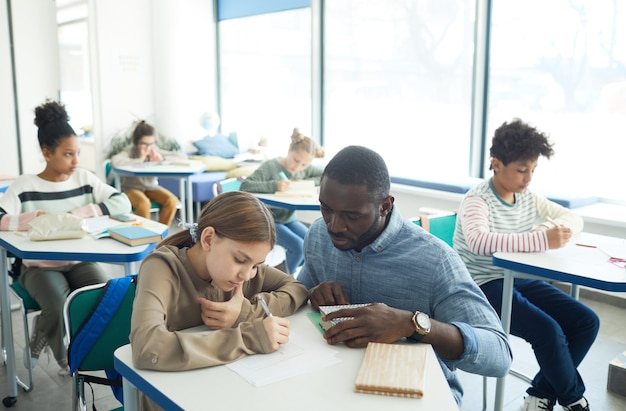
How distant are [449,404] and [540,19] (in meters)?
4.22

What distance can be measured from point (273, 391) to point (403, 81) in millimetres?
4961

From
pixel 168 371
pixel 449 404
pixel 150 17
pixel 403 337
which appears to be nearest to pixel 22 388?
pixel 168 371

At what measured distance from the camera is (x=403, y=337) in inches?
55.2

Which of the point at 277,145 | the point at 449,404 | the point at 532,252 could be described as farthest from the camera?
the point at 277,145

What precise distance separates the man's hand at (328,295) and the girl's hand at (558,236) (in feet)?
3.94

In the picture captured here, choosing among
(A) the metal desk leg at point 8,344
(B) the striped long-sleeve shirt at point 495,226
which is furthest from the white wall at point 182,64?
(B) the striped long-sleeve shirt at point 495,226

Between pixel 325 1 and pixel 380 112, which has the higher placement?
pixel 325 1

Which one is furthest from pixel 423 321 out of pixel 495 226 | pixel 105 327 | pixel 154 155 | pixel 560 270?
pixel 154 155

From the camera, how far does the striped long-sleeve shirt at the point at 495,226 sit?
2.49 m

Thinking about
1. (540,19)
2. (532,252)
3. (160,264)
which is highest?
(540,19)

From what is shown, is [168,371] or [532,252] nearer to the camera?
[168,371]

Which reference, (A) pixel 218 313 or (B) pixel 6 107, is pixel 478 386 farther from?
(B) pixel 6 107

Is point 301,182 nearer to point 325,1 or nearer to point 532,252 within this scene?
point 532,252

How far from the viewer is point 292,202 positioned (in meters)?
3.68
